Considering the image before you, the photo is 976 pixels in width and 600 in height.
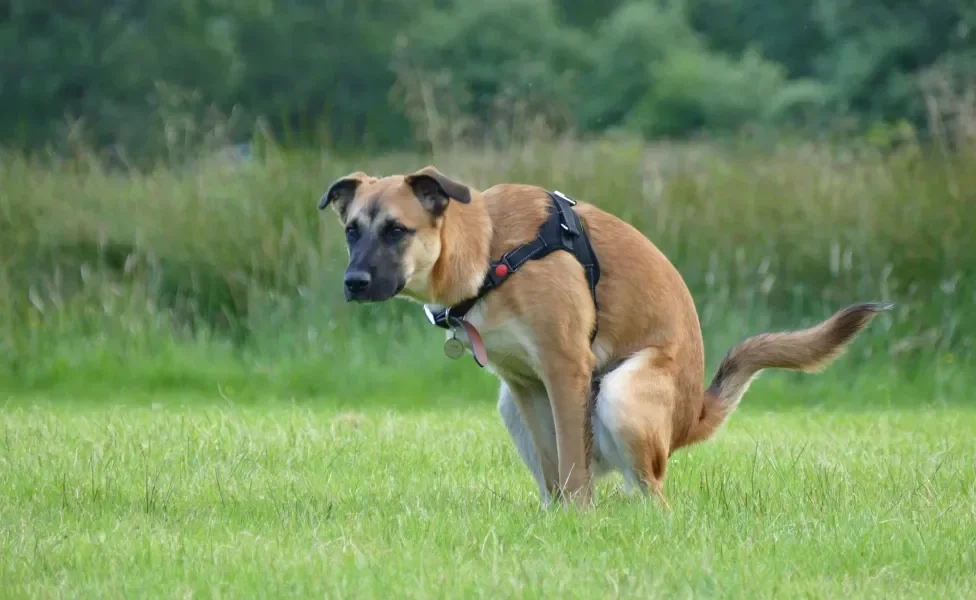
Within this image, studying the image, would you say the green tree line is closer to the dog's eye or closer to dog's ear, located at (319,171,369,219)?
dog's ear, located at (319,171,369,219)

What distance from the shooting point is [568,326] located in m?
5.45

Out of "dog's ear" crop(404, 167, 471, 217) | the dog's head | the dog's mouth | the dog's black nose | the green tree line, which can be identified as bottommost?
the green tree line

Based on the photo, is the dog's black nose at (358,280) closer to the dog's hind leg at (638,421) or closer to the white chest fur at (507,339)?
the white chest fur at (507,339)

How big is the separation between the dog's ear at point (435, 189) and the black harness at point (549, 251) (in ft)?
1.06

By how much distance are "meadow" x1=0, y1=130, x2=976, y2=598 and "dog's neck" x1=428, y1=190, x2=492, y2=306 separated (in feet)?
3.00

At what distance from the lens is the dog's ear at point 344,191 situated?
5.96 metres

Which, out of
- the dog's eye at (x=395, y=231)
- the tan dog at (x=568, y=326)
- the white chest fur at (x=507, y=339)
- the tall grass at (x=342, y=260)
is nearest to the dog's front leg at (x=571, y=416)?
the tan dog at (x=568, y=326)

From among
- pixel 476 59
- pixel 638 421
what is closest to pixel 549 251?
pixel 638 421

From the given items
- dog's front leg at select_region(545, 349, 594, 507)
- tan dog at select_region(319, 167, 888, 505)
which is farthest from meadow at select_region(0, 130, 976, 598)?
tan dog at select_region(319, 167, 888, 505)

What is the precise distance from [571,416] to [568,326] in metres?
0.38

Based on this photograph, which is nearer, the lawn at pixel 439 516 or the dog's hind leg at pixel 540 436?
the lawn at pixel 439 516

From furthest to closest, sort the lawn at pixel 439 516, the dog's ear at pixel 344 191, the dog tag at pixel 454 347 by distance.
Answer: the dog's ear at pixel 344 191, the dog tag at pixel 454 347, the lawn at pixel 439 516

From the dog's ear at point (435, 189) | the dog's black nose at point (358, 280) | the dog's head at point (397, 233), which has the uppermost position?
the dog's ear at point (435, 189)

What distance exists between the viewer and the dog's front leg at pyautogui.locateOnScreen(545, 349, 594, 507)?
5.42m
